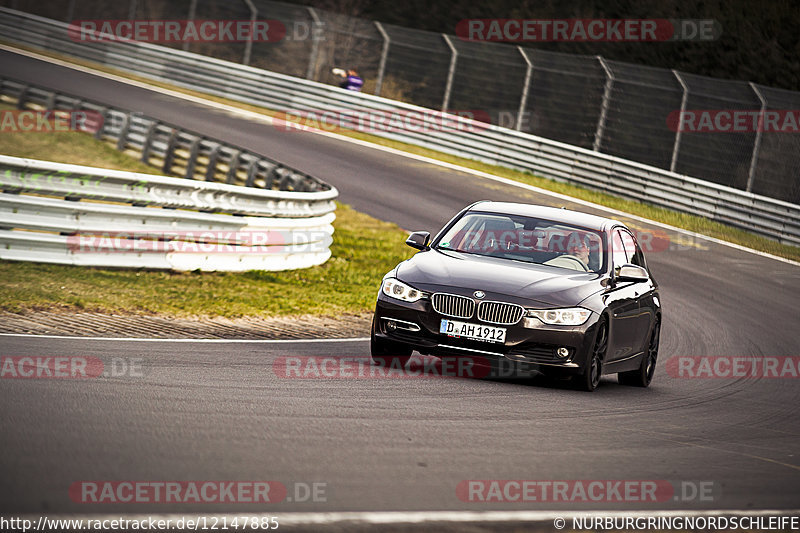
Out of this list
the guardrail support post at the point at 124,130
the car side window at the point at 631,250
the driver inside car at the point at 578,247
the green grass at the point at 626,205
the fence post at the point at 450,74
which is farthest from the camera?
the fence post at the point at 450,74

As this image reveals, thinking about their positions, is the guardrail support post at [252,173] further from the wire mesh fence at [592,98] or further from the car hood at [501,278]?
the car hood at [501,278]

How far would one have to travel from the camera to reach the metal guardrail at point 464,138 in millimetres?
25609

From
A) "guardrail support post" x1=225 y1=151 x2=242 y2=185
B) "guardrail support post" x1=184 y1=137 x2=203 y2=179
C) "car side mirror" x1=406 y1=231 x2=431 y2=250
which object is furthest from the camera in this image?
"guardrail support post" x1=184 y1=137 x2=203 y2=179

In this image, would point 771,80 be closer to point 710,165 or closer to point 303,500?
point 710,165

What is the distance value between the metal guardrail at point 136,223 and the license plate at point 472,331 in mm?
5990

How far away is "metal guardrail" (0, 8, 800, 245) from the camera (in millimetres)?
25609

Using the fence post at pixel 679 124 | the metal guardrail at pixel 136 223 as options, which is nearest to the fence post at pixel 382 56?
the fence post at pixel 679 124

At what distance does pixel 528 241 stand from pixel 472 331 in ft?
5.28

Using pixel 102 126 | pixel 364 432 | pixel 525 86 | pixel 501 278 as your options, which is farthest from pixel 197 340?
pixel 525 86

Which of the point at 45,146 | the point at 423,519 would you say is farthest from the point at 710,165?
the point at 423,519

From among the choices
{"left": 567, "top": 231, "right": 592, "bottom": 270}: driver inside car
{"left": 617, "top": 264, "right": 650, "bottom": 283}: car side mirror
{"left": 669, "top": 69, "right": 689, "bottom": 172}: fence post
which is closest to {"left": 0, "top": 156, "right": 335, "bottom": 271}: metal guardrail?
{"left": 567, "top": 231, "right": 592, "bottom": 270}: driver inside car

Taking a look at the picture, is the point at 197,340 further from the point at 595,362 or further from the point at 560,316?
the point at 595,362

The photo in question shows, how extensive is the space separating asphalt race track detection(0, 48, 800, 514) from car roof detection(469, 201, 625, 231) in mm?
1600

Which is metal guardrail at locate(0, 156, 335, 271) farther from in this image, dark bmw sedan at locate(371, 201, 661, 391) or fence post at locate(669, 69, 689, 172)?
fence post at locate(669, 69, 689, 172)
